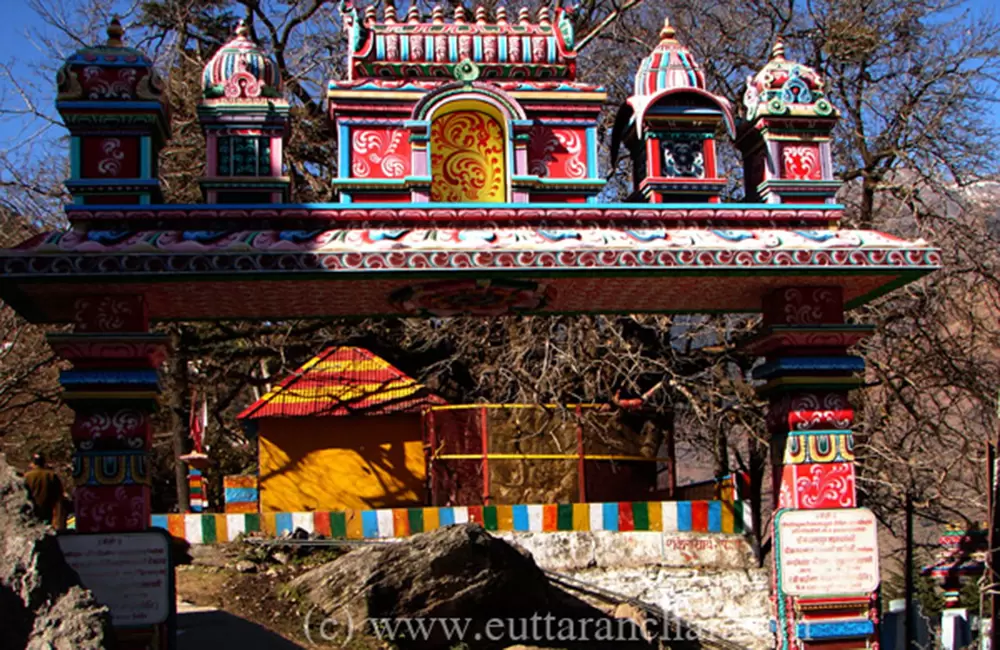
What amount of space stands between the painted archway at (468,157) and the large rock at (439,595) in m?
3.49

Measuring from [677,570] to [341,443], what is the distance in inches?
199

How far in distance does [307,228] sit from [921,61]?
10.4 metres

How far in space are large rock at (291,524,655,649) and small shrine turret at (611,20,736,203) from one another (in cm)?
383

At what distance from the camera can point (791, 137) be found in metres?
7.89

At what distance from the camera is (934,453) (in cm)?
1367

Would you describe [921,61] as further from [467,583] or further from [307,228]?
[307,228]

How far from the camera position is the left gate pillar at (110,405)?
6914mm

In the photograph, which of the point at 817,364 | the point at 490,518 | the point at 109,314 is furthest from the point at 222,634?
the point at 817,364

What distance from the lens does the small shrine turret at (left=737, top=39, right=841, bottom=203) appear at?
7816 mm

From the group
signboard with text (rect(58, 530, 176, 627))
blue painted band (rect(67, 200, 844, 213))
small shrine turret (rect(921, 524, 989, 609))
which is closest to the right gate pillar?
blue painted band (rect(67, 200, 844, 213))

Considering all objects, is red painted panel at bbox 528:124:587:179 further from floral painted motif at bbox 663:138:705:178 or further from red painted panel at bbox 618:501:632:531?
red painted panel at bbox 618:501:632:531

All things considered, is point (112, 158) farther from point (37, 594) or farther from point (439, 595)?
point (439, 595)

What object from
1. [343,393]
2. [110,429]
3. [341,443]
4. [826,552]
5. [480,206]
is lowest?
[826,552]

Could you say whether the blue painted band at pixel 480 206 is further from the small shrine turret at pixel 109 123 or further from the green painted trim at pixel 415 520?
the green painted trim at pixel 415 520
